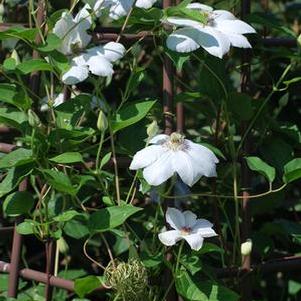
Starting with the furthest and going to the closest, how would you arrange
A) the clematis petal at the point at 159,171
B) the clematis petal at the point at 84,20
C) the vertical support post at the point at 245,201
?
the vertical support post at the point at 245,201 → the clematis petal at the point at 84,20 → the clematis petal at the point at 159,171

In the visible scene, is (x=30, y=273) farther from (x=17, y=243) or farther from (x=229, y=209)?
Answer: (x=229, y=209)

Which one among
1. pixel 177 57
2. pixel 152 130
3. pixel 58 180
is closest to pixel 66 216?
pixel 58 180

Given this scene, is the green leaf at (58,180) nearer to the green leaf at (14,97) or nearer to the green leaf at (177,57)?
the green leaf at (14,97)

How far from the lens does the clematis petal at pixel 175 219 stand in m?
1.12

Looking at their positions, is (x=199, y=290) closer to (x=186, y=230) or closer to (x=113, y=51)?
(x=186, y=230)

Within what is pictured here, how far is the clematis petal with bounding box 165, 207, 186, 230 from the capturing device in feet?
3.68

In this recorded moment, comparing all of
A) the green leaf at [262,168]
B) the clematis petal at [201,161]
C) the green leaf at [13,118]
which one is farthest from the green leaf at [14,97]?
the green leaf at [262,168]

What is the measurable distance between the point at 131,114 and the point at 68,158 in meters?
0.11

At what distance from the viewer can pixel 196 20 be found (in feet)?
Answer: 3.66

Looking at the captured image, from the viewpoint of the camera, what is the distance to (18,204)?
3.92 ft

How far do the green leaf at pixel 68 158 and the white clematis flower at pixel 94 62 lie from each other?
9 cm

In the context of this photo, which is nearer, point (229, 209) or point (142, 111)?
point (142, 111)

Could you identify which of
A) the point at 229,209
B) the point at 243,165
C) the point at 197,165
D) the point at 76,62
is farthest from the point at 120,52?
the point at 229,209

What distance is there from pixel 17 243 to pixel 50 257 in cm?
6
